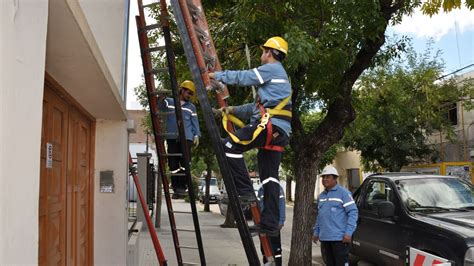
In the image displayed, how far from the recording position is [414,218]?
734cm

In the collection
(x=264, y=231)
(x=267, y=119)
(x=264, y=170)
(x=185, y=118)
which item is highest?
(x=185, y=118)

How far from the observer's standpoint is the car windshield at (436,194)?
7758 millimetres

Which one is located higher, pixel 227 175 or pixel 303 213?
pixel 227 175

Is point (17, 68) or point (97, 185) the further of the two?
point (97, 185)

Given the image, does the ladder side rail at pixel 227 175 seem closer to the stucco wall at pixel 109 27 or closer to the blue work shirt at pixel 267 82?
the blue work shirt at pixel 267 82

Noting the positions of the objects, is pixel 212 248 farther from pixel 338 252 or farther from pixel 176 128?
pixel 176 128

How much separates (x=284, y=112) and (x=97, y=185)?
214cm

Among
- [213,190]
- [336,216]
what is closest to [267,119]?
[336,216]

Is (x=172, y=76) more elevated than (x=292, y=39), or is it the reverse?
(x=292, y=39)

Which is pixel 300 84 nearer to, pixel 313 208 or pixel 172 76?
pixel 313 208

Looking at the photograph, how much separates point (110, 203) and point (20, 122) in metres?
3.61

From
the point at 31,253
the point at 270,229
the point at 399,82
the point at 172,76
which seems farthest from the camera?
the point at 399,82

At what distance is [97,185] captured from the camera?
5.21 metres

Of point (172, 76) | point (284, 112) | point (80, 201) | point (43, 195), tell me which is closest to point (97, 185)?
point (80, 201)
